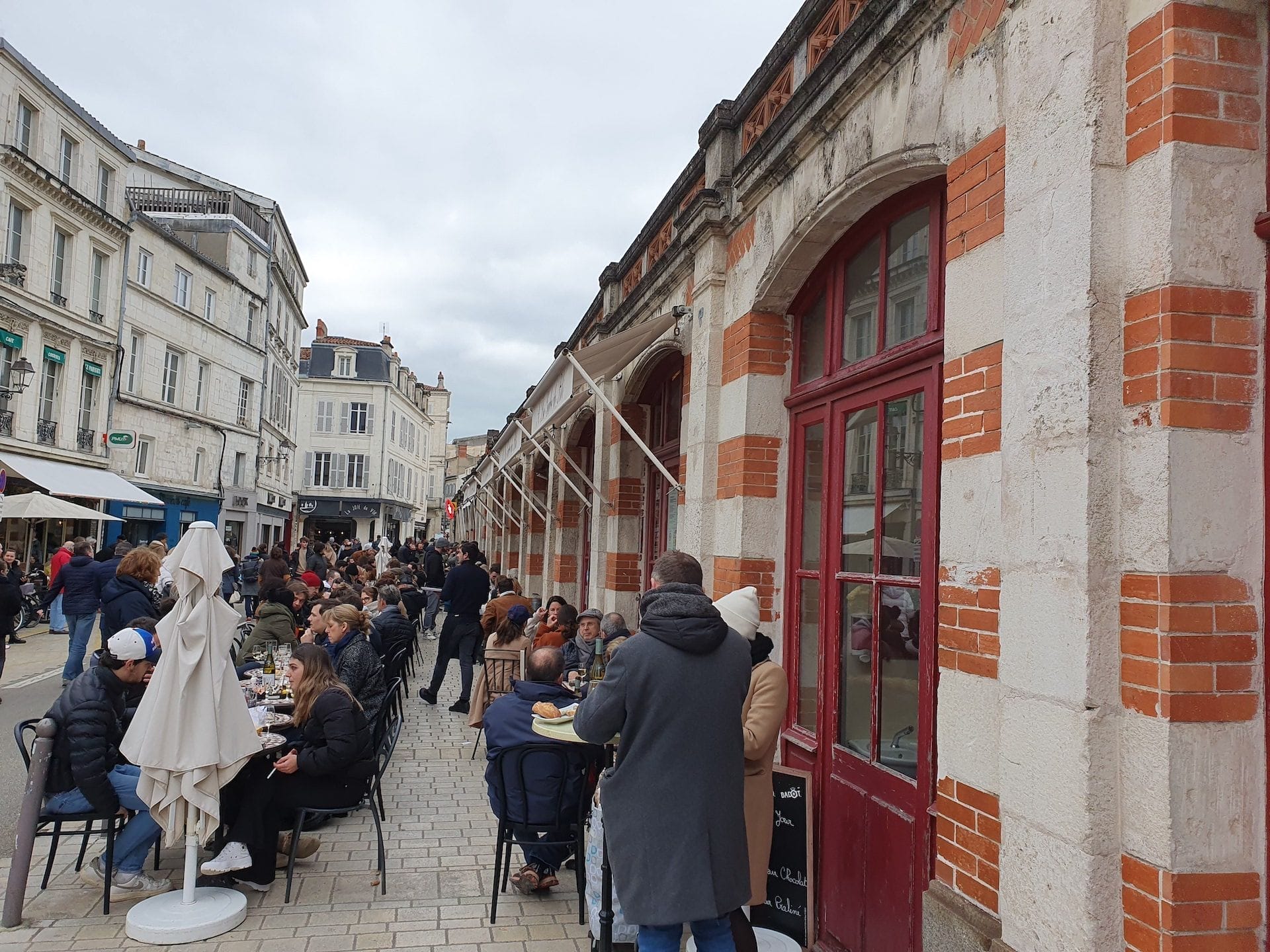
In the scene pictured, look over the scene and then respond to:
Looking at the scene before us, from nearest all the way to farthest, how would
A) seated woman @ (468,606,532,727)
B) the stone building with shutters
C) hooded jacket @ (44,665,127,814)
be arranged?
hooded jacket @ (44,665,127,814), seated woman @ (468,606,532,727), the stone building with shutters

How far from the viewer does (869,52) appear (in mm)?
3826


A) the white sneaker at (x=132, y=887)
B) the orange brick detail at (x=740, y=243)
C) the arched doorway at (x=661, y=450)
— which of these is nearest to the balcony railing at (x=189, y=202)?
the arched doorway at (x=661, y=450)

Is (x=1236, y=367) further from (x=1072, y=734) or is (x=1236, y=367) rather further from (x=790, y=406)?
(x=790, y=406)

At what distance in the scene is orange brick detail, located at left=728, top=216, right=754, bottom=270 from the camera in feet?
17.7

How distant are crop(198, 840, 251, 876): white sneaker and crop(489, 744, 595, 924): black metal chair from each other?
1.32 m

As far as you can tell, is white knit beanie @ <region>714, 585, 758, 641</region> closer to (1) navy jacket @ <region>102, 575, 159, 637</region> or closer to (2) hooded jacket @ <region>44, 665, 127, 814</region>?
(2) hooded jacket @ <region>44, 665, 127, 814</region>

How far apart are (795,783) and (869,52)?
334 centimetres

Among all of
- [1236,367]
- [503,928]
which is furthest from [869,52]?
[503,928]

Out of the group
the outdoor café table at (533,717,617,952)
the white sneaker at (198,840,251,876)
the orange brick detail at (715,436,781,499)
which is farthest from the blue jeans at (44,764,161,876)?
the orange brick detail at (715,436,781,499)

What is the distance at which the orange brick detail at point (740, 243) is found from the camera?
5406 millimetres

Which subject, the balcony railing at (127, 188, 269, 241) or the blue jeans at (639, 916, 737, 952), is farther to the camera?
the balcony railing at (127, 188, 269, 241)

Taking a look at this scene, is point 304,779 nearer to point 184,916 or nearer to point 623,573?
point 184,916

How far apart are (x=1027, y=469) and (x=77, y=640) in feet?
34.9

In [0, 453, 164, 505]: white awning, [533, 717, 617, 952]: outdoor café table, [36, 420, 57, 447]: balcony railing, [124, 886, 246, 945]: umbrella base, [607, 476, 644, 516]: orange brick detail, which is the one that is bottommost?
[124, 886, 246, 945]: umbrella base
